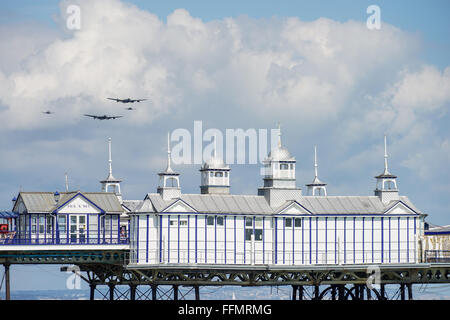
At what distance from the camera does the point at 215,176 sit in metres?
94.6

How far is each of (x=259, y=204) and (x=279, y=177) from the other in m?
3.19

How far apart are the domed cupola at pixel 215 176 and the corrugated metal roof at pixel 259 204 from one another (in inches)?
60.5

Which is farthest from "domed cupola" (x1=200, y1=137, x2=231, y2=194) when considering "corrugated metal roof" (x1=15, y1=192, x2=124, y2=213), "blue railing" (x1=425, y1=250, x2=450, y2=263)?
"blue railing" (x1=425, y1=250, x2=450, y2=263)

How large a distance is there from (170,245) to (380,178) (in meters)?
21.1

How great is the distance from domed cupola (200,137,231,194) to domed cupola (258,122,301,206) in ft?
10.9

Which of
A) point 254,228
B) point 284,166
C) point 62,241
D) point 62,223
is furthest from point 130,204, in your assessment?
point 284,166

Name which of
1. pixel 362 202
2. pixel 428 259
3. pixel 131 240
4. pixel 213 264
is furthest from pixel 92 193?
pixel 428 259

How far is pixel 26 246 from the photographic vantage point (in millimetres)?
90188

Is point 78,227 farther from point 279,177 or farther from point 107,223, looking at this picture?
point 279,177

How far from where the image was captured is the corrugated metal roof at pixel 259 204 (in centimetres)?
9044

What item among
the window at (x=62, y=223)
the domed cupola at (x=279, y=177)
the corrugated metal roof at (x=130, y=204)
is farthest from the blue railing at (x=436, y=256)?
the window at (x=62, y=223)

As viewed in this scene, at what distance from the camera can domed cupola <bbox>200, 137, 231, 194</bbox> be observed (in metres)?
94.2

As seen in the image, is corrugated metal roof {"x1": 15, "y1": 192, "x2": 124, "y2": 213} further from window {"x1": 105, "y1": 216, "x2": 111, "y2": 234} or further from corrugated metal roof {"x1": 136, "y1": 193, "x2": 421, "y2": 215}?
corrugated metal roof {"x1": 136, "y1": 193, "x2": 421, "y2": 215}

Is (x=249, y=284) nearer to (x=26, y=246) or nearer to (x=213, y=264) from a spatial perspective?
(x=213, y=264)
